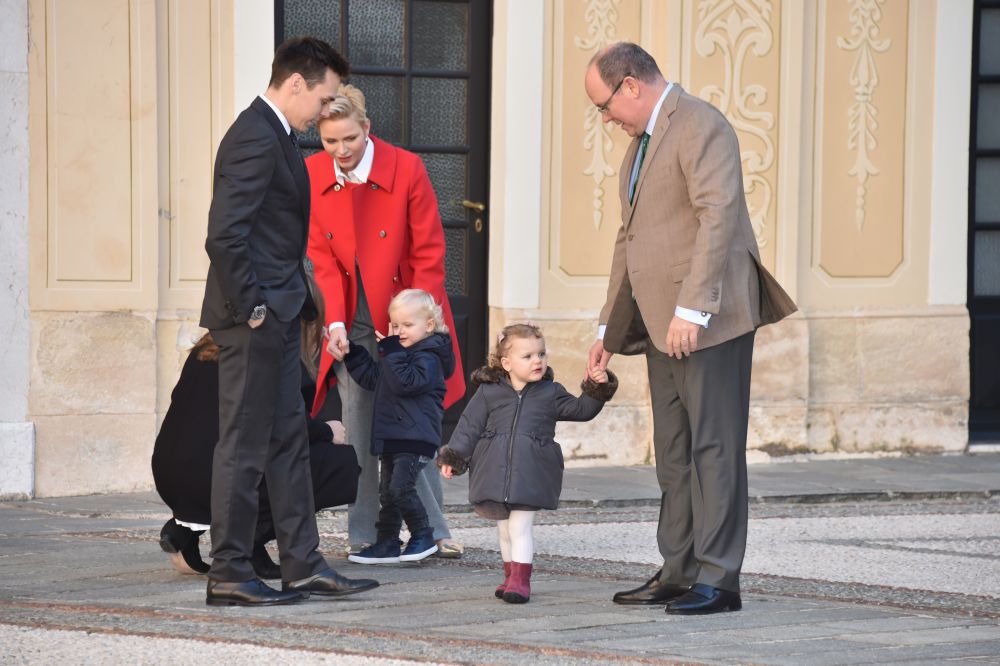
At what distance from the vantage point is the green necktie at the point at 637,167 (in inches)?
215

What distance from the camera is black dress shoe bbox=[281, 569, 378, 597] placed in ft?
17.9

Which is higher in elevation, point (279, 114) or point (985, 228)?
point (279, 114)

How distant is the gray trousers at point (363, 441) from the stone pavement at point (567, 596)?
0.53 ft

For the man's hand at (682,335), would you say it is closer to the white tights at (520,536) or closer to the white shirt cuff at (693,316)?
the white shirt cuff at (693,316)

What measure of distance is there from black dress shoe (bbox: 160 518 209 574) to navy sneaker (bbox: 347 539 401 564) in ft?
2.03

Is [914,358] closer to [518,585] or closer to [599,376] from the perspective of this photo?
[599,376]

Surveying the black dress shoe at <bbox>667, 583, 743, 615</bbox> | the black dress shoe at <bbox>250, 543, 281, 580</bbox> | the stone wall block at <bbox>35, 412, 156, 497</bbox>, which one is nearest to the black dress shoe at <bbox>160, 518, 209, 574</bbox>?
the black dress shoe at <bbox>250, 543, 281, 580</bbox>

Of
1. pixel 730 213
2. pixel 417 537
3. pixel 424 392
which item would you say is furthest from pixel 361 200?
pixel 730 213

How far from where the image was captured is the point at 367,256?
638 cm

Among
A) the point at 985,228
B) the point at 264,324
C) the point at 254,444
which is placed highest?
the point at 985,228

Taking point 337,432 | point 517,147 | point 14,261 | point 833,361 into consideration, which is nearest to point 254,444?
point 337,432

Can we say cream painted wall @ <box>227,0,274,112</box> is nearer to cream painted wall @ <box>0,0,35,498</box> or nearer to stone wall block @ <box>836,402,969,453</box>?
cream painted wall @ <box>0,0,35,498</box>

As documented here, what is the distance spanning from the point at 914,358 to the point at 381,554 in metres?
4.38

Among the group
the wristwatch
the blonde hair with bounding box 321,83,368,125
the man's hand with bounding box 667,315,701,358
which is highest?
the blonde hair with bounding box 321,83,368,125
